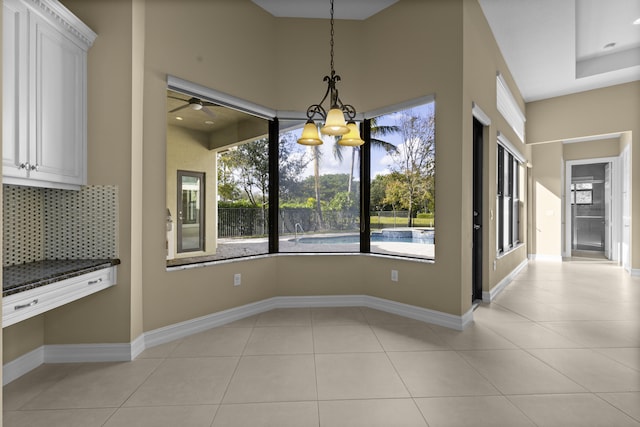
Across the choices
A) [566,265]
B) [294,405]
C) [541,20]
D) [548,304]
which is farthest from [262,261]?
[566,265]

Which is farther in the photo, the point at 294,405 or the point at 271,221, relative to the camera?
the point at 271,221

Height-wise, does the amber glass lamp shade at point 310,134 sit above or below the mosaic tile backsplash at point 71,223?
above

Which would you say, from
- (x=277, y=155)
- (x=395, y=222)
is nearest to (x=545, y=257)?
(x=395, y=222)

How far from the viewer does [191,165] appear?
318 centimetres

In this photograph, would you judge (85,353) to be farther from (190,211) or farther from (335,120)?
(335,120)

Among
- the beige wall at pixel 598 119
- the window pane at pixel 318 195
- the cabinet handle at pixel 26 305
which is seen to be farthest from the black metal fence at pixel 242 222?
the beige wall at pixel 598 119

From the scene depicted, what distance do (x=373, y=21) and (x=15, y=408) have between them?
483 centimetres

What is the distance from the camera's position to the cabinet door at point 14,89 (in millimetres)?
1922

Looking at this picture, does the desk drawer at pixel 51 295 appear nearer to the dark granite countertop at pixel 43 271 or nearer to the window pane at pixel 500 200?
the dark granite countertop at pixel 43 271

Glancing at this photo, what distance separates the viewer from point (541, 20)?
3963mm

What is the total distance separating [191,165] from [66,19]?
140cm

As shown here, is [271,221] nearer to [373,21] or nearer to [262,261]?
[262,261]

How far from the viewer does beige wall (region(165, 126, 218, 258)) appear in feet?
9.80

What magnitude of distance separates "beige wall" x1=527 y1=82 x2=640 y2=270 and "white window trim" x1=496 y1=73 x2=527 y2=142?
0.39 metres
